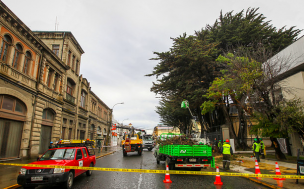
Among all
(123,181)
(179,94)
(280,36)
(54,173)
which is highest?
(280,36)

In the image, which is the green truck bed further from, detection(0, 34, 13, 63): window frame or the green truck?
detection(0, 34, 13, 63): window frame

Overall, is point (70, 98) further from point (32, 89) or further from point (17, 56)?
point (17, 56)

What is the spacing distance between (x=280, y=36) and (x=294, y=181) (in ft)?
57.0

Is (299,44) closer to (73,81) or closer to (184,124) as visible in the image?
(73,81)

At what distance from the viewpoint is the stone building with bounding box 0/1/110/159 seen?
13523mm

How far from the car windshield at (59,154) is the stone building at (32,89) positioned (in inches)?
296

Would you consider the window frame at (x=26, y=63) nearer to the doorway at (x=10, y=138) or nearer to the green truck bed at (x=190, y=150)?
the doorway at (x=10, y=138)

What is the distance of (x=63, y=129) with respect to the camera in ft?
75.9

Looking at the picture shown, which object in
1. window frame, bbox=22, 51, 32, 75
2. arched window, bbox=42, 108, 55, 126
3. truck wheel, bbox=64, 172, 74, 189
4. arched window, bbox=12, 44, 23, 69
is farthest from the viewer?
arched window, bbox=42, 108, 55, 126

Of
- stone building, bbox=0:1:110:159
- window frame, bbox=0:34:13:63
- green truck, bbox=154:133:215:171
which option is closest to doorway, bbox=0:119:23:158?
stone building, bbox=0:1:110:159

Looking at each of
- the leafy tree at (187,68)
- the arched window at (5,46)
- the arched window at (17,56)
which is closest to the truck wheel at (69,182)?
the arched window at (5,46)

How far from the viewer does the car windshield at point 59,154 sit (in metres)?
7.81

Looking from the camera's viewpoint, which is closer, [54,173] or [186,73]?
[54,173]

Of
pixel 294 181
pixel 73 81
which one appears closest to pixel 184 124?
pixel 73 81
